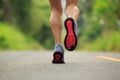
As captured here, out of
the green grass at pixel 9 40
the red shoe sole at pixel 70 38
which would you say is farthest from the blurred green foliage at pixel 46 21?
the red shoe sole at pixel 70 38

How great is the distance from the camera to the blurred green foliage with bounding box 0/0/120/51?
18.4 metres

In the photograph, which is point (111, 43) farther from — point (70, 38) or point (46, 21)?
point (46, 21)

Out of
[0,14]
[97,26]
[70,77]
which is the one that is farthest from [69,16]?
[97,26]

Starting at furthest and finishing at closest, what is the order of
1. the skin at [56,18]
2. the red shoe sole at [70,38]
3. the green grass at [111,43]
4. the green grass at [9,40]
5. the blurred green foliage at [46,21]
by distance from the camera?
the green grass at [9,40] < the blurred green foliage at [46,21] < the green grass at [111,43] < the skin at [56,18] < the red shoe sole at [70,38]

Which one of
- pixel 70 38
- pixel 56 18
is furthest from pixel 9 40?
pixel 70 38

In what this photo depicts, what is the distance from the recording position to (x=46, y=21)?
33531 millimetres

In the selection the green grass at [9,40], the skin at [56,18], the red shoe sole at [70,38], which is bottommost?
the red shoe sole at [70,38]

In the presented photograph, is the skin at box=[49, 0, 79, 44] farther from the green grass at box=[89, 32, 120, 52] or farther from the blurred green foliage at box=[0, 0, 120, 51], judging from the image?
the blurred green foliage at box=[0, 0, 120, 51]

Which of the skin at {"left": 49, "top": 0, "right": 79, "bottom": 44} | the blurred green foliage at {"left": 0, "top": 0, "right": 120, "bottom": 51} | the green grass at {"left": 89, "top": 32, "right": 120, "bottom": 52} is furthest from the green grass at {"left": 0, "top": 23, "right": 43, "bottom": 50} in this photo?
the skin at {"left": 49, "top": 0, "right": 79, "bottom": 44}

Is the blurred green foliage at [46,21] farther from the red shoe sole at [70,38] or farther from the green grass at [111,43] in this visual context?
the red shoe sole at [70,38]

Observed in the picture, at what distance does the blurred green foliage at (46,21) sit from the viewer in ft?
60.2

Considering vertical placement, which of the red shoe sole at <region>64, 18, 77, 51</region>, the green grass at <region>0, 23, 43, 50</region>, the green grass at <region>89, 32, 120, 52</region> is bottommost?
the red shoe sole at <region>64, 18, 77, 51</region>

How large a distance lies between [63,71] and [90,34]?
29273 mm

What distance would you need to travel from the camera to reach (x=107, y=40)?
A: 16844mm
